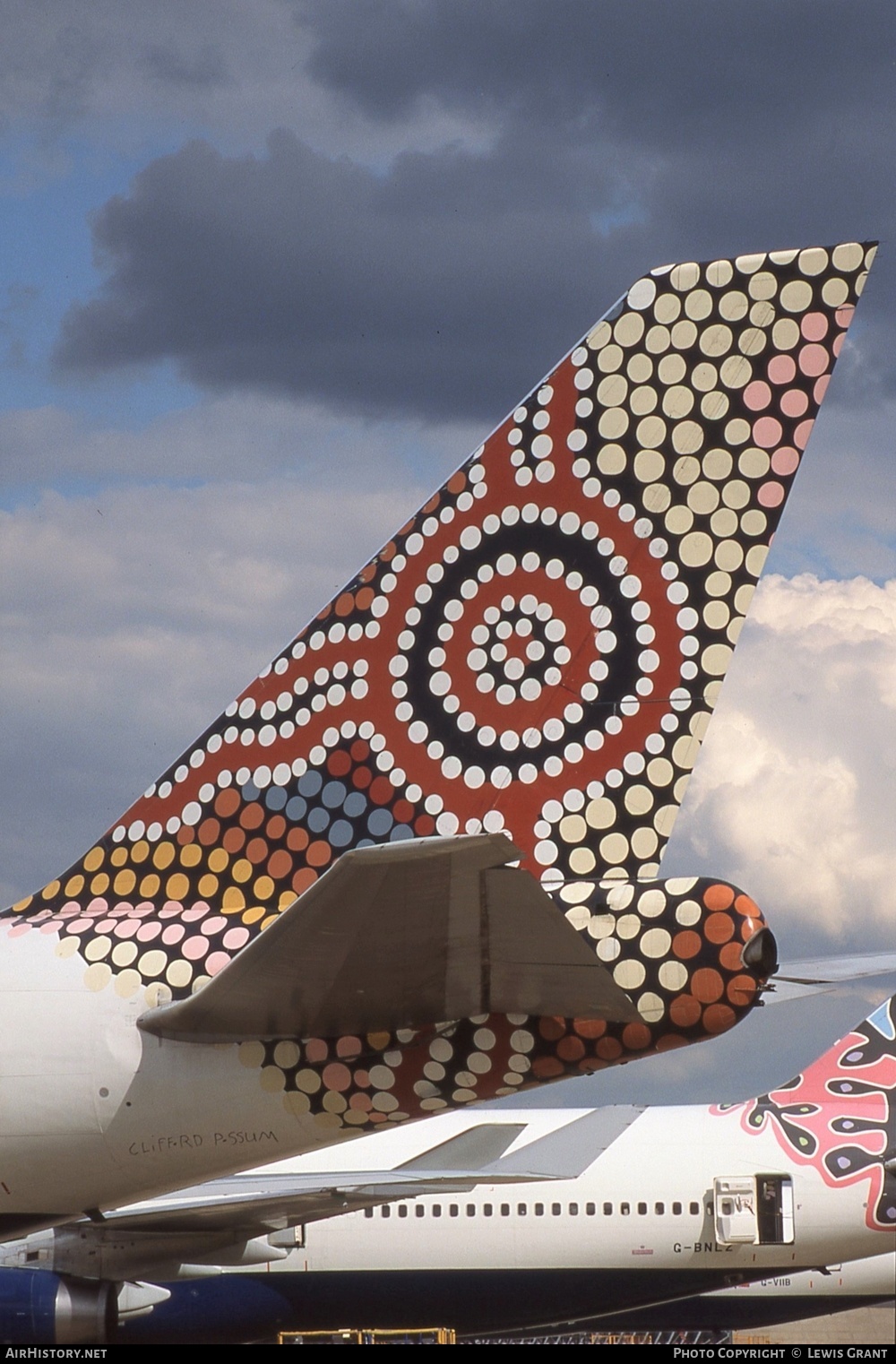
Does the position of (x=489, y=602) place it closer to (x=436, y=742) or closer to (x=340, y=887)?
(x=436, y=742)

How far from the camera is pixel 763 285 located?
8336 mm

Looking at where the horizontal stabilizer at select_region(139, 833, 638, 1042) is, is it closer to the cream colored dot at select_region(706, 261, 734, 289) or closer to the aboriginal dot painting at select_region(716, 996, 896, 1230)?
the cream colored dot at select_region(706, 261, 734, 289)

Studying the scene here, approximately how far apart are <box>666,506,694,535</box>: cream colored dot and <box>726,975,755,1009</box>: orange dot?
256cm

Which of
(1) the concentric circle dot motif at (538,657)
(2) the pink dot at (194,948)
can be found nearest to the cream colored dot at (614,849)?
(1) the concentric circle dot motif at (538,657)

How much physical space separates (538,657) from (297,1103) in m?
2.71

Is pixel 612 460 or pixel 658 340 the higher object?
pixel 658 340

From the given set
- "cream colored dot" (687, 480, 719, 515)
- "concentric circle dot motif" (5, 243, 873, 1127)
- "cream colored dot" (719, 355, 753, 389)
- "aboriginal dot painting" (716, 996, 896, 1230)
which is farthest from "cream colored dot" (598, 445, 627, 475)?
"aboriginal dot painting" (716, 996, 896, 1230)

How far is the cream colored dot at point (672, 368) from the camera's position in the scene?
27.7 feet

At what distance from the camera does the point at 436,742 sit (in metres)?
8.40

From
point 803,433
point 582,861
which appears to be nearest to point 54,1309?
point 582,861

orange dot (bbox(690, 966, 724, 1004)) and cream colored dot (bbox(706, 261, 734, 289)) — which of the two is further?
cream colored dot (bbox(706, 261, 734, 289))

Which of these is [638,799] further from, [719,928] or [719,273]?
[719,273]

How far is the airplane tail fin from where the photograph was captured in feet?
27.0
